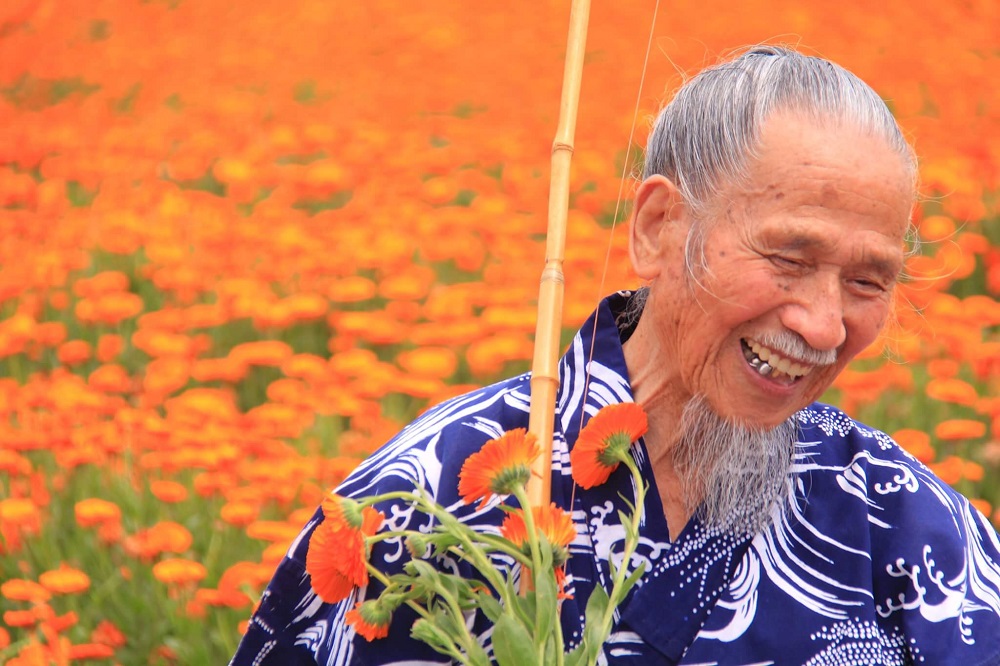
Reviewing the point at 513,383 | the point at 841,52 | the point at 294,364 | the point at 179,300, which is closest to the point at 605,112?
the point at 841,52

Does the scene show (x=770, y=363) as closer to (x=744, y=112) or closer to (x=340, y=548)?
(x=744, y=112)

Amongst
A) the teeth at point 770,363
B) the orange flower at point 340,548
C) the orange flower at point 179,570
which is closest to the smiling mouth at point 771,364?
the teeth at point 770,363

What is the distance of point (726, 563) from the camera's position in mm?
1837

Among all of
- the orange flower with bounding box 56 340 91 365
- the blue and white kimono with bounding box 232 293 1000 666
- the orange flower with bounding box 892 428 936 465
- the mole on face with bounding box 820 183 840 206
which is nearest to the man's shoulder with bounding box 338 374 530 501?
the blue and white kimono with bounding box 232 293 1000 666

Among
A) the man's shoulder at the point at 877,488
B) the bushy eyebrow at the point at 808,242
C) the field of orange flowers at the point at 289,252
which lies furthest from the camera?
the field of orange flowers at the point at 289,252

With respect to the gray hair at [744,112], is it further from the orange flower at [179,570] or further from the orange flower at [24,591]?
the orange flower at [24,591]

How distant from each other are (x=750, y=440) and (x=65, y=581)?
1.50 metres

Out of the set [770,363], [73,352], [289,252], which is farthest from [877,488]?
[289,252]

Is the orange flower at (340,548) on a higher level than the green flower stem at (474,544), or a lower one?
lower

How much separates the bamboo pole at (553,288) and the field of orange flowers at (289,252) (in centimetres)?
27

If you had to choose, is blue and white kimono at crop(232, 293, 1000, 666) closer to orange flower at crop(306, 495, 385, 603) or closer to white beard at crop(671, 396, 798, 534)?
white beard at crop(671, 396, 798, 534)

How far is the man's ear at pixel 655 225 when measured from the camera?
1791 millimetres

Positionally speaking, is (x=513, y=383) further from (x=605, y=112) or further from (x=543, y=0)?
(x=543, y=0)

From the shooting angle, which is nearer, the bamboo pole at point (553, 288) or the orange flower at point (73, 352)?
the bamboo pole at point (553, 288)
